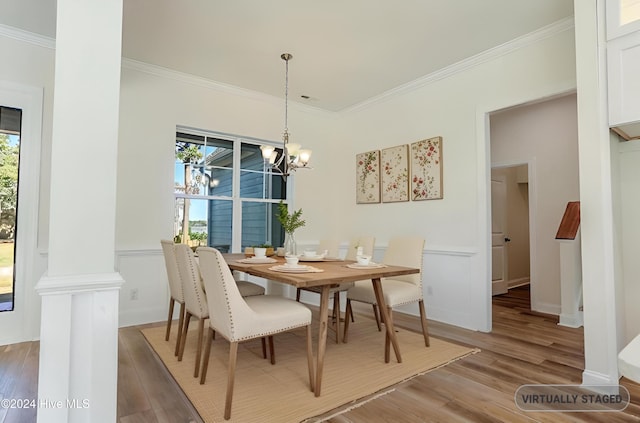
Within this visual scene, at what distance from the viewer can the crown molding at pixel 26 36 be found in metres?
3.13

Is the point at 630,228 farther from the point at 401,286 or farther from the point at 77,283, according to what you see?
the point at 77,283

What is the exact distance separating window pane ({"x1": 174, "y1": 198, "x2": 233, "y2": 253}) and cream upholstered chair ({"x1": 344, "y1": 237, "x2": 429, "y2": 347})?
200 centimetres

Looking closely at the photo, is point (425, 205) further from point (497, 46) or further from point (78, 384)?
point (78, 384)

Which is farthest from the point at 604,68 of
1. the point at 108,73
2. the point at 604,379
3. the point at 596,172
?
the point at 108,73

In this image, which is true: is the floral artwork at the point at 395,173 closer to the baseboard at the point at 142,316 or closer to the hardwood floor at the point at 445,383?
the hardwood floor at the point at 445,383

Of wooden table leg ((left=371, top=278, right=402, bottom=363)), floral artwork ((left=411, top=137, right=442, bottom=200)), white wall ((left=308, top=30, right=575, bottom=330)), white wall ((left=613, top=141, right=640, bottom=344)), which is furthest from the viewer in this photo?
floral artwork ((left=411, top=137, right=442, bottom=200))

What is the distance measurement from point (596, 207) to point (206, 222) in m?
3.85

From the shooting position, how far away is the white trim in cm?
136

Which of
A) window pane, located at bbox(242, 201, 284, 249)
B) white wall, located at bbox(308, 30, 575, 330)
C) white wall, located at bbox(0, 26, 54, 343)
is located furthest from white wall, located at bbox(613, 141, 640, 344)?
white wall, located at bbox(0, 26, 54, 343)

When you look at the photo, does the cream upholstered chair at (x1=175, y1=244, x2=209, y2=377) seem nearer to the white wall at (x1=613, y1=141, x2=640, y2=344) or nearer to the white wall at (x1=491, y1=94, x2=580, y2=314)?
the white wall at (x1=613, y1=141, x2=640, y2=344)

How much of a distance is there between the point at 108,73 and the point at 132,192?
252cm

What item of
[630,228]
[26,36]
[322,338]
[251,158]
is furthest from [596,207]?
[26,36]

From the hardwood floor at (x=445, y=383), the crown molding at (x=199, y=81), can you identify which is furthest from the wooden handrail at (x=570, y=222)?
the crown molding at (x=199, y=81)

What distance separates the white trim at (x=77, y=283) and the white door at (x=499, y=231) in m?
5.46
